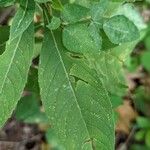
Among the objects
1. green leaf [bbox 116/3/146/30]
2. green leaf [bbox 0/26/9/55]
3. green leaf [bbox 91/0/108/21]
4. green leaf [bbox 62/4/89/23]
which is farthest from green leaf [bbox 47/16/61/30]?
green leaf [bbox 116/3/146/30]

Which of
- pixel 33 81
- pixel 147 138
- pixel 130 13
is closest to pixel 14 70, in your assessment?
pixel 33 81

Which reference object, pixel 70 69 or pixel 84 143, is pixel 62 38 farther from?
pixel 84 143

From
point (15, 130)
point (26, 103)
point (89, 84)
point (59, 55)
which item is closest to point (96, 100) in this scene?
point (89, 84)

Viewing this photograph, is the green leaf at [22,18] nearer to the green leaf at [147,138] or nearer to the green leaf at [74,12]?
the green leaf at [74,12]

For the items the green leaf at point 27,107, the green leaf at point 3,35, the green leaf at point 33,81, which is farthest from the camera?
the green leaf at point 27,107

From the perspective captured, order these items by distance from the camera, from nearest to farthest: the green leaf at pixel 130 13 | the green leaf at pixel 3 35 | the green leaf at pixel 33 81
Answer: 1. the green leaf at pixel 3 35
2. the green leaf at pixel 33 81
3. the green leaf at pixel 130 13

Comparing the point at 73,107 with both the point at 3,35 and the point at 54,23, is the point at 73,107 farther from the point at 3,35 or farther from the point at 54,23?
the point at 3,35

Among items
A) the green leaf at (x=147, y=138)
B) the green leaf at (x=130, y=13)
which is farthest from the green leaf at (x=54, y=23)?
the green leaf at (x=147, y=138)
